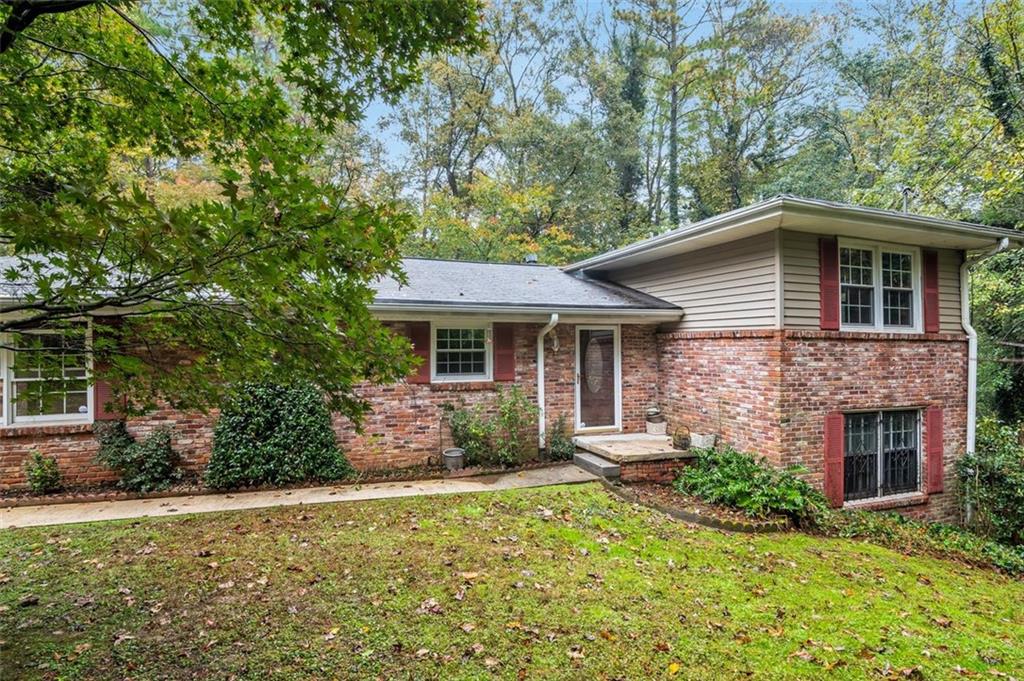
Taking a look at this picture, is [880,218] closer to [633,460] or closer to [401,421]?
[633,460]

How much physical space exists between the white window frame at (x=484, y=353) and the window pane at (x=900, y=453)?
6494mm

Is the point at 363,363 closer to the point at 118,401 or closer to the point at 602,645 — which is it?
the point at 118,401

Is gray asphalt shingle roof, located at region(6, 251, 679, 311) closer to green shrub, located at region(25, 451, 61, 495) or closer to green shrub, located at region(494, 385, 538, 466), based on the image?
green shrub, located at region(494, 385, 538, 466)

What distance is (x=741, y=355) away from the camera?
7469 mm

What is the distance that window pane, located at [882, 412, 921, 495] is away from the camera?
A: 773 centimetres

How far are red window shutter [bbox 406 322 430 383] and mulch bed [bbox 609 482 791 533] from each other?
3506mm

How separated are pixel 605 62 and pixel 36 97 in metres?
22.7

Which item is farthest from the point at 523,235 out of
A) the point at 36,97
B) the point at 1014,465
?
the point at 36,97

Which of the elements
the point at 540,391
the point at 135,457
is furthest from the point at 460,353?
the point at 135,457

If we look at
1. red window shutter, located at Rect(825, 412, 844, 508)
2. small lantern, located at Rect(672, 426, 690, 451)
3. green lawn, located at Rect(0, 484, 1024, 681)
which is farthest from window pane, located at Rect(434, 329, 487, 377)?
red window shutter, located at Rect(825, 412, 844, 508)

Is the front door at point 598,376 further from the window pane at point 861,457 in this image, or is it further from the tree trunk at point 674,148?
the tree trunk at point 674,148

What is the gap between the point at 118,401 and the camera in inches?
130

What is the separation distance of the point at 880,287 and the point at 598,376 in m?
Result: 4.76

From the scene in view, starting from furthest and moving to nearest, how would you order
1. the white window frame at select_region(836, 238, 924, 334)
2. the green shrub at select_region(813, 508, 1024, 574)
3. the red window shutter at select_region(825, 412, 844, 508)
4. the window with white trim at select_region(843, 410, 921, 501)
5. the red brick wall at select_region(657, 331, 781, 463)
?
the window with white trim at select_region(843, 410, 921, 501) → the white window frame at select_region(836, 238, 924, 334) → the red window shutter at select_region(825, 412, 844, 508) → the red brick wall at select_region(657, 331, 781, 463) → the green shrub at select_region(813, 508, 1024, 574)
